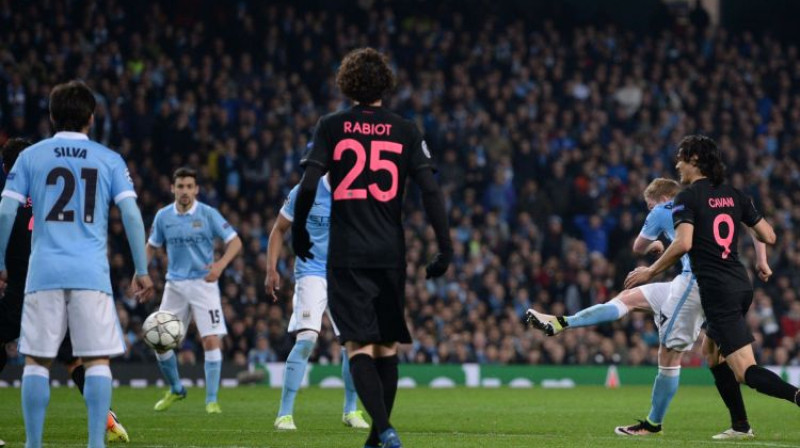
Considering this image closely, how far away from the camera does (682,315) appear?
10.7 metres

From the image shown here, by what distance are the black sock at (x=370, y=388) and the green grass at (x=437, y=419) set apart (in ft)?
6.98

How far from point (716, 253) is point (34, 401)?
5.25 m

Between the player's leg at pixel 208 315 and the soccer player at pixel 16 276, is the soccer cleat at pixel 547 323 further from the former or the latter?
the player's leg at pixel 208 315

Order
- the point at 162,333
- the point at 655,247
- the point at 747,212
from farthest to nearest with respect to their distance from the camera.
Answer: the point at 162,333
the point at 655,247
the point at 747,212

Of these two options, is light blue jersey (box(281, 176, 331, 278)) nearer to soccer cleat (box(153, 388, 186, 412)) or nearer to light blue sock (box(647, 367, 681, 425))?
soccer cleat (box(153, 388, 186, 412))

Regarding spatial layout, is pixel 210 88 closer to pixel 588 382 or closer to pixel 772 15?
pixel 588 382

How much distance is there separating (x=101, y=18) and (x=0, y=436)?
15435 millimetres

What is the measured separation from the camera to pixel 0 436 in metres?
10.3

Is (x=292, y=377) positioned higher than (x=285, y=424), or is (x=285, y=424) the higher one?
(x=292, y=377)

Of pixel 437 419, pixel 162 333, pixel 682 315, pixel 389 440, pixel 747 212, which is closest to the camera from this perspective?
pixel 389 440

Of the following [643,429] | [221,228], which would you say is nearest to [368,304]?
[643,429]

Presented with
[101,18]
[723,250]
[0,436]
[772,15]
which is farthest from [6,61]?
[772,15]

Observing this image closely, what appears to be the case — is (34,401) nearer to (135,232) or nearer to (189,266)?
(135,232)

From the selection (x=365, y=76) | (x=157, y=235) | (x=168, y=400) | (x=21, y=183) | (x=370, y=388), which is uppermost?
(x=365, y=76)
